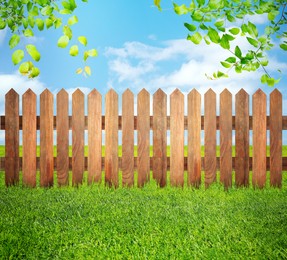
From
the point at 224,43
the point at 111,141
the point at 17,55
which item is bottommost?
the point at 111,141

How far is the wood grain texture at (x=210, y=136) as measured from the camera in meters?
7.00

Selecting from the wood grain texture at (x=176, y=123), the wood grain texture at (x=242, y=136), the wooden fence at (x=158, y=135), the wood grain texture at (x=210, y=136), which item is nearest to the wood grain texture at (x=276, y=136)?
the wooden fence at (x=158, y=135)

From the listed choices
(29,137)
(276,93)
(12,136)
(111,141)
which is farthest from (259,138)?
(12,136)

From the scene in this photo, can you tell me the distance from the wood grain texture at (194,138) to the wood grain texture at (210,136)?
0.12m

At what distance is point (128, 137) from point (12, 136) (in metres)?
2.11

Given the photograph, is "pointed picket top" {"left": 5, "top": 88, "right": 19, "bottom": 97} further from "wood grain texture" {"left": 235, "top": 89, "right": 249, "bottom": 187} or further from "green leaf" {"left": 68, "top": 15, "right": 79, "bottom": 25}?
"green leaf" {"left": 68, "top": 15, "right": 79, "bottom": 25}

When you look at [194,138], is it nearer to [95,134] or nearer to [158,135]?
[158,135]

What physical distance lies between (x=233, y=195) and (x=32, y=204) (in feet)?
9.65

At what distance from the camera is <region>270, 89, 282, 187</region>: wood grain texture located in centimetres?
722

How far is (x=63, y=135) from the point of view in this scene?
7168 millimetres

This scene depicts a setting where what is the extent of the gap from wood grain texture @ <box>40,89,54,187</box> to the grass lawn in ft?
3.41

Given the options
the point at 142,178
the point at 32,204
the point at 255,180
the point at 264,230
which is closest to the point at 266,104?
the point at 255,180

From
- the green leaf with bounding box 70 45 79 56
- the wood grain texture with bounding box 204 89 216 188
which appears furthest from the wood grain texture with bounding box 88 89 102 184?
the green leaf with bounding box 70 45 79 56

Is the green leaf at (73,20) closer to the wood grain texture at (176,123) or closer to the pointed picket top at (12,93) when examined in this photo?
the wood grain texture at (176,123)
